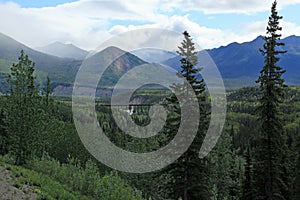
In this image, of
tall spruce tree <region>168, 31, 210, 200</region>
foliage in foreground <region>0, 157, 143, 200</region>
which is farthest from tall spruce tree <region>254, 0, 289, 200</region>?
foliage in foreground <region>0, 157, 143, 200</region>

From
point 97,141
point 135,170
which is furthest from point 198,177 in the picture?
point 97,141

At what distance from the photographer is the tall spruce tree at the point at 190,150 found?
28.9 metres

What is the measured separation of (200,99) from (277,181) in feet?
35.2

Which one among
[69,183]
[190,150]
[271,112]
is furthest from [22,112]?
[271,112]

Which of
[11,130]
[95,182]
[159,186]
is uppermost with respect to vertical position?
[11,130]

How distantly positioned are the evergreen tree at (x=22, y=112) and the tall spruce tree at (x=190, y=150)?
56.2ft

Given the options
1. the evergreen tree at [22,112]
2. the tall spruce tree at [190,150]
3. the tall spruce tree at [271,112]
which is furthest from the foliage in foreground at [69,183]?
the tall spruce tree at [271,112]

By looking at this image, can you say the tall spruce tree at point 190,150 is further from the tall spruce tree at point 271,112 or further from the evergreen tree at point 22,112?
the evergreen tree at point 22,112

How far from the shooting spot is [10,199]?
2003 cm

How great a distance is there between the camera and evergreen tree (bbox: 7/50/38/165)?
3681 cm

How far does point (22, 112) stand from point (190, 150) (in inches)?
778

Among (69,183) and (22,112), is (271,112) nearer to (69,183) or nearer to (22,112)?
(69,183)

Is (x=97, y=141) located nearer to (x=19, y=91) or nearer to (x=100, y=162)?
(x=100, y=162)

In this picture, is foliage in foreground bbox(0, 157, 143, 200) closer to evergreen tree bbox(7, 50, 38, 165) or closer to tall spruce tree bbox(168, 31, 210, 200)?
evergreen tree bbox(7, 50, 38, 165)
